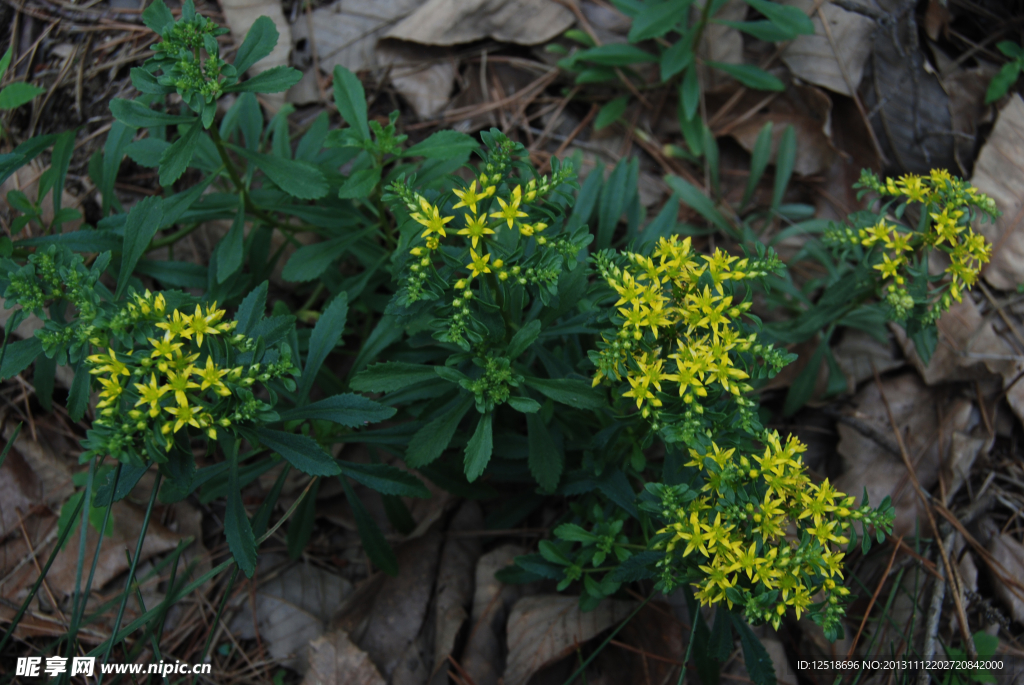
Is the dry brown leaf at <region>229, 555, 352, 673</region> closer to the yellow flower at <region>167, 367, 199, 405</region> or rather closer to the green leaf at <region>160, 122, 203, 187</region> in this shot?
the yellow flower at <region>167, 367, 199, 405</region>

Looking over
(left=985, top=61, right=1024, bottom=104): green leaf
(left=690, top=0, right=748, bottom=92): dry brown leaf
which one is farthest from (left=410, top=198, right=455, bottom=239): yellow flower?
Result: (left=985, top=61, right=1024, bottom=104): green leaf

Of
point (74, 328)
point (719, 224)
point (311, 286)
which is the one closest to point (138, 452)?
point (74, 328)

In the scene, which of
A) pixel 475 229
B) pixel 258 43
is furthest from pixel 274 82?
pixel 475 229

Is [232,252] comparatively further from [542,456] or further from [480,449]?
[542,456]

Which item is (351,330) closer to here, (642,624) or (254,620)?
(254,620)

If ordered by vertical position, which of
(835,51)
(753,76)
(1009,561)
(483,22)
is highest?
(483,22)

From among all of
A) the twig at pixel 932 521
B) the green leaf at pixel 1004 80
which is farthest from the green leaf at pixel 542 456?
the green leaf at pixel 1004 80
